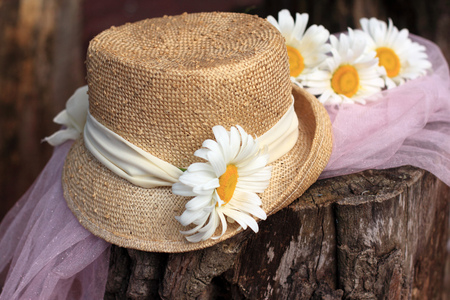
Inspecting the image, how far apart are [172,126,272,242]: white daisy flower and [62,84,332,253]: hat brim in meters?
0.07

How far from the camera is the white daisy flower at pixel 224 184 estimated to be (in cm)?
112

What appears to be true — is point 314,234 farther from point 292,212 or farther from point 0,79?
point 0,79

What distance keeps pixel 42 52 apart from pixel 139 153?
1925 millimetres

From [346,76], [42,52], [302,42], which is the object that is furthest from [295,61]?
[42,52]

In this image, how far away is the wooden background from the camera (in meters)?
2.75

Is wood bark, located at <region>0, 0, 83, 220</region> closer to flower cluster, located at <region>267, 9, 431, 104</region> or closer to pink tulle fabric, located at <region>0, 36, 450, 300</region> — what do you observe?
pink tulle fabric, located at <region>0, 36, 450, 300</region>

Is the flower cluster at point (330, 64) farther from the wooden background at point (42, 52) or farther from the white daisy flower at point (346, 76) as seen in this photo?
the wooden background at point (42, 52)

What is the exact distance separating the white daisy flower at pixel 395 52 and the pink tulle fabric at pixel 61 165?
55 mm

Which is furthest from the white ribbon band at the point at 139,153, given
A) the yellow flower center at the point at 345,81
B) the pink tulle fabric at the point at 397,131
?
the yellow flower center at the point at 345,81

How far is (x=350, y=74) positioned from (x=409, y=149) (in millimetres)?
324

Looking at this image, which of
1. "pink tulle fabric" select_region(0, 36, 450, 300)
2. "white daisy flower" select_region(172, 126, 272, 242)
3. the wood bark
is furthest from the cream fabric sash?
the wood bark

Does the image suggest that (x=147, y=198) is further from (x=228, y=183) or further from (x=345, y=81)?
(x=345, y=81)

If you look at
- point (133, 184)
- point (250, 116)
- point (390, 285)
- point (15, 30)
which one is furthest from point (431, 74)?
point (15, 30)

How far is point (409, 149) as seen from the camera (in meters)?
1.60
